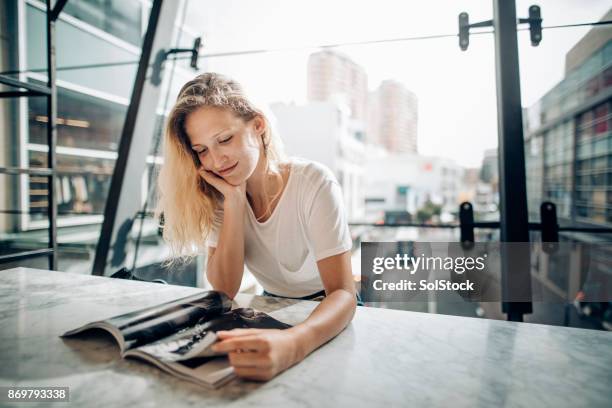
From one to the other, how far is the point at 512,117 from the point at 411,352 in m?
1.40

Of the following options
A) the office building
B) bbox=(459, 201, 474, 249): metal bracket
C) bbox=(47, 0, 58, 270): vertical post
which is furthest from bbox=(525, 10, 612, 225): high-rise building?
bbox=(47, 0, 58, 270): vertical post

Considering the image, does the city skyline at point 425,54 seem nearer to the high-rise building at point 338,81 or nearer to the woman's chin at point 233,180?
the high-rise building at point 338,81

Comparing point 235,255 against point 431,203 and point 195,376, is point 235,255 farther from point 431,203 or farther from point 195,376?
point 431,203

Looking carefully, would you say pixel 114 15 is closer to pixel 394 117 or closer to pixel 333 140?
pixel 394 117

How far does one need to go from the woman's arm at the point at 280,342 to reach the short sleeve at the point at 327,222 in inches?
7.0

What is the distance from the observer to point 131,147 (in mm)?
2197

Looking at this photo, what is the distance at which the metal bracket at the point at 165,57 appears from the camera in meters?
2.25

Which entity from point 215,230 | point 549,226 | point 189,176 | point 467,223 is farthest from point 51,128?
point 549,226

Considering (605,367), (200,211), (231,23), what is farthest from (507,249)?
(231,23)

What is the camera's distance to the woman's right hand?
121cm

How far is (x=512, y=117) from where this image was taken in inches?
64.5

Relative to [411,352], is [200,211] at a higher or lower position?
higher

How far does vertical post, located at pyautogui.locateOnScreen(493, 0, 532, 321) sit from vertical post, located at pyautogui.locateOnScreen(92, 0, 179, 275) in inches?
74.6

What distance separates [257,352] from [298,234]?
24.4 inches
